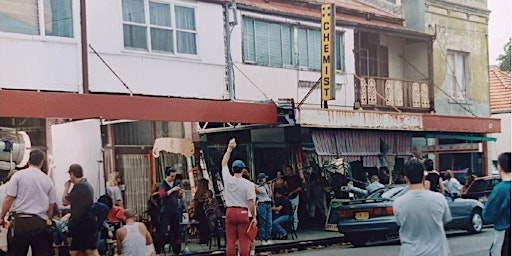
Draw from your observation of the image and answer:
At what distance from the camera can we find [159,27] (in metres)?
15.0

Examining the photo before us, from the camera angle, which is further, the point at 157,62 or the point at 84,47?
the point at 157,62

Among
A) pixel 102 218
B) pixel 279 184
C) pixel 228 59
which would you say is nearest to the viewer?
pixel 102 218

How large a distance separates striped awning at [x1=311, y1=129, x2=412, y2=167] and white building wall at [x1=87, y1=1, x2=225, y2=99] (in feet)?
7.78

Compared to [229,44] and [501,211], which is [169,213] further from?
[501,211]

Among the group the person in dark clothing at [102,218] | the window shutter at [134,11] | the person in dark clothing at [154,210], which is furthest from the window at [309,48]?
the person in dark clothing at [102,218]

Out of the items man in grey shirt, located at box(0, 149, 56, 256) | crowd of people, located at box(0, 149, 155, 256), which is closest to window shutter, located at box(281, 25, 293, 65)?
crowd of people, located at box(0, 149, 155, 256)

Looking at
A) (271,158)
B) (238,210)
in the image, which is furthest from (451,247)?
(271,158)

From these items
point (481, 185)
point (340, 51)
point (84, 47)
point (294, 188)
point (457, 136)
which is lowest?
point (294, 188)

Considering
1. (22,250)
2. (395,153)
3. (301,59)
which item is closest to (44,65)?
(22,250)

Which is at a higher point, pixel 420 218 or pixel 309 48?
pixel 309 48

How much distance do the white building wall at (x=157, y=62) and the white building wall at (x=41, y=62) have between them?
41 cm

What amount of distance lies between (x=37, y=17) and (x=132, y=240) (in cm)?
534

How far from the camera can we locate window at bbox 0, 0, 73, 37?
12.5m

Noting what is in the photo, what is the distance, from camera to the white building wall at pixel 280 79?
16438mm
